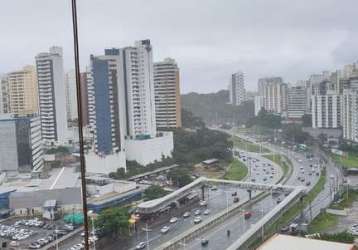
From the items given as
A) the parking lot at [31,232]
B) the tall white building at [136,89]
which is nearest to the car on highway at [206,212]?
the parking lot at [31,232]

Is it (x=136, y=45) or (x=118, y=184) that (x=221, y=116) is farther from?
(x=118, y=184)

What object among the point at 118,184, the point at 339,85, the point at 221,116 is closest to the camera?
the point at 118,184

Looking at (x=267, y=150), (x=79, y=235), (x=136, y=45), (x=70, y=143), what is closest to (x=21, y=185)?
(x=79, y=235)

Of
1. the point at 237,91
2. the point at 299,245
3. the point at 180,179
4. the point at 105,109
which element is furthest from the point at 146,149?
the point at 237,91

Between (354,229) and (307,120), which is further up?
(307,120)

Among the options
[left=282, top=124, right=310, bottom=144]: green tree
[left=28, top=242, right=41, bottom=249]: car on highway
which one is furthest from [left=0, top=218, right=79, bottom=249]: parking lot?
[left=282, top=124, right=310, bottom=144]: green tree

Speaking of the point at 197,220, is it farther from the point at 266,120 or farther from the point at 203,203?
the point at 266,120
